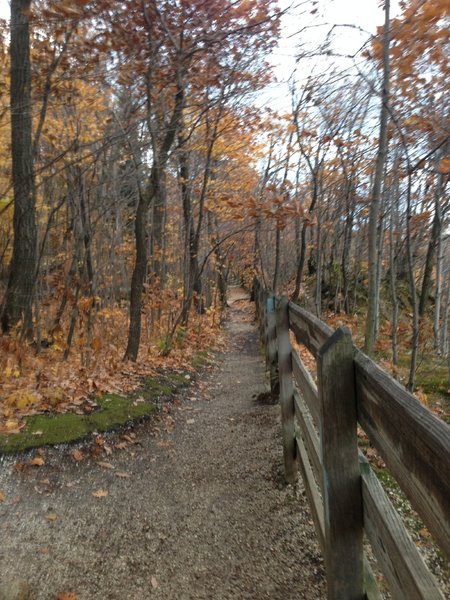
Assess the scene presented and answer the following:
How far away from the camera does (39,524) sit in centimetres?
320

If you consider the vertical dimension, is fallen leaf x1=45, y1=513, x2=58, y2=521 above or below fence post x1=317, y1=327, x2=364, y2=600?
below

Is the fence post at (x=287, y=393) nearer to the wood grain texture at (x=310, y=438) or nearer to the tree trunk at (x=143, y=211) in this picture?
the wood grain texture at (x=310, y=438)

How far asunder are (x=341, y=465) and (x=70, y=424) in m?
3.46

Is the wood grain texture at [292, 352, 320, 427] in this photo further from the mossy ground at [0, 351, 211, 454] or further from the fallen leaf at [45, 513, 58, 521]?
the mossy ground at [0, 351, 211, 454]

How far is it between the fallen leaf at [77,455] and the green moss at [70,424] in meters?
0.14

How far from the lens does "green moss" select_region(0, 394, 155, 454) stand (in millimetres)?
3976

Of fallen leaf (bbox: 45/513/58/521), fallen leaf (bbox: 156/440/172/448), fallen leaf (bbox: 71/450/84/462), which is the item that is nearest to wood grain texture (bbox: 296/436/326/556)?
fallen leaf (bbox: 156/440/172/448)

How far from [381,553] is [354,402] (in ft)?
1.72

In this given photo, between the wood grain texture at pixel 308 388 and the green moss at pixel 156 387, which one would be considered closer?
the wood grain texture at pixel 308 388

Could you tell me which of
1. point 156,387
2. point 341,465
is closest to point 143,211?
point 156,387

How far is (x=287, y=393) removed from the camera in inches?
152

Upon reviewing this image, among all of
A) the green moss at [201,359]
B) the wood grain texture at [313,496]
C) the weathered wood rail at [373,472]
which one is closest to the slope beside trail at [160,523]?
the wood grain texture at [313,496]

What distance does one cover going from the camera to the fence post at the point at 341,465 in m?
1.67

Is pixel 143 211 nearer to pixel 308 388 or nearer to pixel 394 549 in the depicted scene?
pixel 308 388
